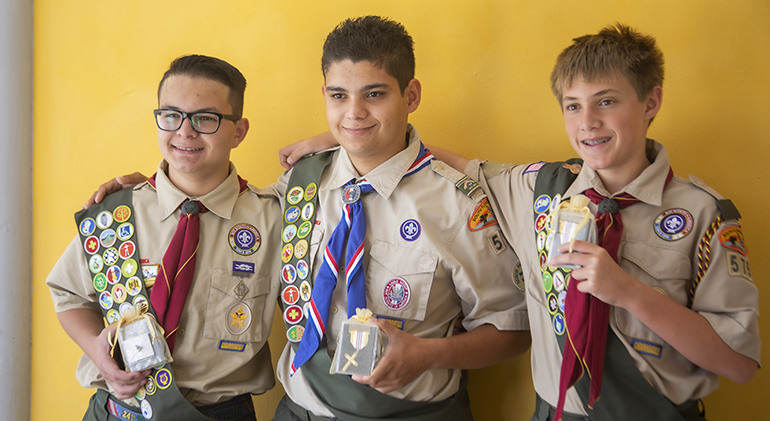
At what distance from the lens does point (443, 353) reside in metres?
1.59

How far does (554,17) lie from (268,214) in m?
1.26

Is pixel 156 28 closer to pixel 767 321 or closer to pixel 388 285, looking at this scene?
pixel 388 285

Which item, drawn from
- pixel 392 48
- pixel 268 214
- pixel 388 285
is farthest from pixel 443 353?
pixel 392 48

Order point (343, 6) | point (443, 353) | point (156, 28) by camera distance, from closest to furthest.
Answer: point (443, 353) → point (343, 6) → point (156, 28)

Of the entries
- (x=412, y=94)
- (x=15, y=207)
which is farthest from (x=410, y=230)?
(x=15, y=207)

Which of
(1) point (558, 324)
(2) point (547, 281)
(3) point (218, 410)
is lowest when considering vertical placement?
(3) point (218, 410)

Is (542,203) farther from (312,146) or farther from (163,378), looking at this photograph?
(163,378)

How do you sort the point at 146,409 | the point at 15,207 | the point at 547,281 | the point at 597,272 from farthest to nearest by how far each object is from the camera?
the point at 15,207 < the point at 146,409 < the point at 547,281 < the point at 597,272

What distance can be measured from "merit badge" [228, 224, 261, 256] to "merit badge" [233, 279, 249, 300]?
99 millimetres

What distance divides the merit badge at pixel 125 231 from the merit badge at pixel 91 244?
80 millimetres

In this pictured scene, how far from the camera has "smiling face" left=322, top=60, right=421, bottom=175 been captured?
1660mm

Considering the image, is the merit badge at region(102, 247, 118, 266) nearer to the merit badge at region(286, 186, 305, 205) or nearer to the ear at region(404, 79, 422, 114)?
the merit badge at region(286, 186, 305, 205)

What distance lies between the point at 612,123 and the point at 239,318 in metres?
1.26

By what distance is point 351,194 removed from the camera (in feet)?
5.67
